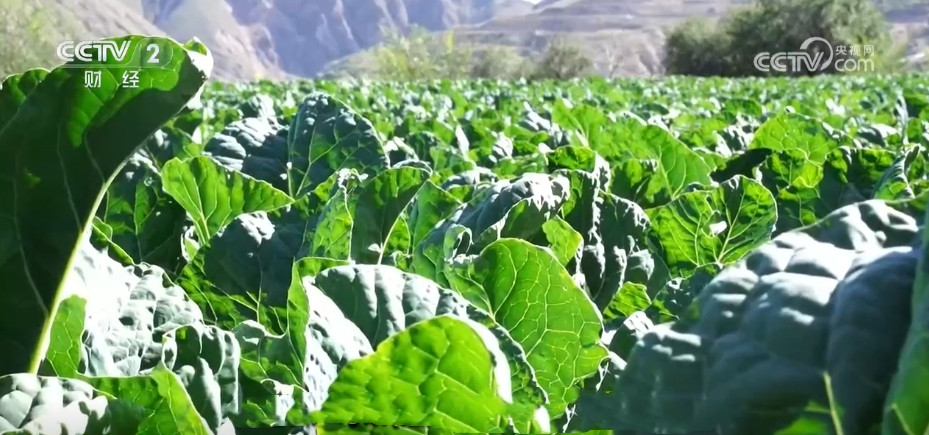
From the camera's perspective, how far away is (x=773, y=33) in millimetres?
31250

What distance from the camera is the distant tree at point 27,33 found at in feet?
47.8

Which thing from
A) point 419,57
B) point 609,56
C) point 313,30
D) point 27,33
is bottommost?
point 609,56

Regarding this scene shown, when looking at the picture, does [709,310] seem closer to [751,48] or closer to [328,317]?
[328,317]

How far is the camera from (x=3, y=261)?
32.9 inches

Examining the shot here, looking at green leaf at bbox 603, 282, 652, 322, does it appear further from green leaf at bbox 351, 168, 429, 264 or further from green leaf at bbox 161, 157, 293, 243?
green leaf at bbox 161, 157, 293, 243

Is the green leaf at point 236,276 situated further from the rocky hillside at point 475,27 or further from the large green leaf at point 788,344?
the rocky hillside at point 475,27

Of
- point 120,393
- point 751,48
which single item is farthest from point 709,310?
point 751,48

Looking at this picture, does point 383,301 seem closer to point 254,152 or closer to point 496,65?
point 254,152

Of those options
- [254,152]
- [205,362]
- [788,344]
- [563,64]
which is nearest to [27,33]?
[254,152]

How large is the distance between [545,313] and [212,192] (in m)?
0.77

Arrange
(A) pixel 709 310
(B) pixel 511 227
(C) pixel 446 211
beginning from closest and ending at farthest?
(A) pixel 709 310 < (B) pixel 511 227 < (C) pixel 446 211

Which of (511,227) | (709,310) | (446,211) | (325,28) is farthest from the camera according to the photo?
(325,28)

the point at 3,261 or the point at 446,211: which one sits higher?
the point at 3,261

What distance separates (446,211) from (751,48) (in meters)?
34.1
